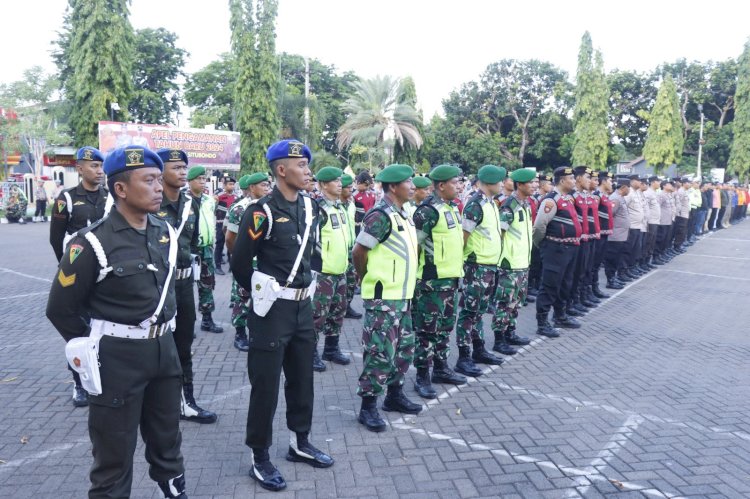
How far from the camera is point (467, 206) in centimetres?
668

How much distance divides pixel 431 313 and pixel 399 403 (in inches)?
36.7

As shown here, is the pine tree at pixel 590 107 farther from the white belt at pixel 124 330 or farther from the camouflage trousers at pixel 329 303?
the white belt at pixel 124 330

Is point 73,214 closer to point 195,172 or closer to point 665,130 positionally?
point 195,172

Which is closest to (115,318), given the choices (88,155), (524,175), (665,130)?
(88,155)

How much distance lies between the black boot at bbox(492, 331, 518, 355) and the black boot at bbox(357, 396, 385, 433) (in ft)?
9.05

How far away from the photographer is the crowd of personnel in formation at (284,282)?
305cm

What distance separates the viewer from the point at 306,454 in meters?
4.32

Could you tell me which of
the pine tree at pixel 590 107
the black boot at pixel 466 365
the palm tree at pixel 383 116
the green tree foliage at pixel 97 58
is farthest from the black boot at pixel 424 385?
the pine tree at pixel 590 107

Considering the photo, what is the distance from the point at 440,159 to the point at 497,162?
5.22 meters

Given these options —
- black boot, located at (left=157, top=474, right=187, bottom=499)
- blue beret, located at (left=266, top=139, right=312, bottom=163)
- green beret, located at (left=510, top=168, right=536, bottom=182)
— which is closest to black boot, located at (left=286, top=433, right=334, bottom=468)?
black boot, located at (left=157, top=474, right=187, bottom=499)

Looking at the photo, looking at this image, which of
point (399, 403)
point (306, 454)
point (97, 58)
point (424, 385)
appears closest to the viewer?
point (306, 454)

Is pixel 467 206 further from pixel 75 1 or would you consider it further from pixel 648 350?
pixel 75 1

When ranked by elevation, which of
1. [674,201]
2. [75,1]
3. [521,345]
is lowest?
[521,345]

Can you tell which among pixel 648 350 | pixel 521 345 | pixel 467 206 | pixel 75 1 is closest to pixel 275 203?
pixel 467 206
